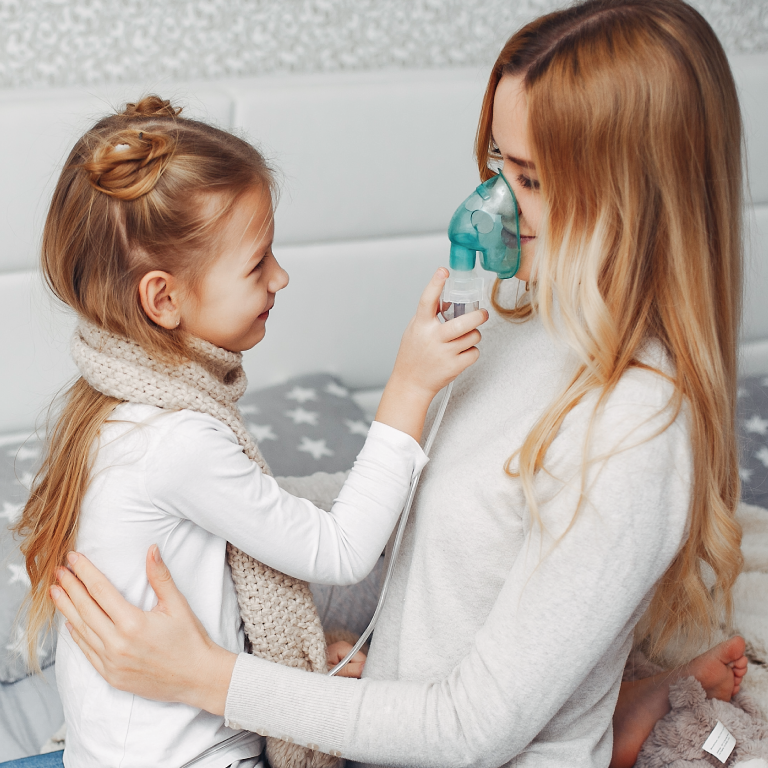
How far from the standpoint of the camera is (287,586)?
3.25 ft

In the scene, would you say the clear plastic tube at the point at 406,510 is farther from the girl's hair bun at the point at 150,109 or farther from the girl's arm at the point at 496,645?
the girl's hair bun at the point at 150,109

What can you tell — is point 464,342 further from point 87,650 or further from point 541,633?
point 87,650

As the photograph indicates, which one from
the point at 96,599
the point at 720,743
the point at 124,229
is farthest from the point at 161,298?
the point at 720,743

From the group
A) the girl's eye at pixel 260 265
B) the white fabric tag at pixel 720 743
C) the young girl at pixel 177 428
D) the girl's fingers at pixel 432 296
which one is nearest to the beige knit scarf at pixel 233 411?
the young girl at pixel 177 428

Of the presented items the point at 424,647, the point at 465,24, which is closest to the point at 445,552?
the point at 424,647

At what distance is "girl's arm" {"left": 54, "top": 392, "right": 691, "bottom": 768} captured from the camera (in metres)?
0.74

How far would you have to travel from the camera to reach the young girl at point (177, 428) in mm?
877

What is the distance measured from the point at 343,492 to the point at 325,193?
104cm

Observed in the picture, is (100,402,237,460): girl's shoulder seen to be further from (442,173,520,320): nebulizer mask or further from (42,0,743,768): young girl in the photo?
(442,173,520,320): nebulizer mask

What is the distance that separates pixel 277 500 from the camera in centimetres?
91

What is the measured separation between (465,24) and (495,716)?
1641 millimetres

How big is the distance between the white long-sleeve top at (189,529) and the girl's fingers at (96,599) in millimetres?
21

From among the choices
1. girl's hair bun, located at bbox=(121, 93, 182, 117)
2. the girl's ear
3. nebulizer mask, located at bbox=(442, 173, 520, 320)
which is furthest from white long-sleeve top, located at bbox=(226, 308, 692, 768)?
girl's hair bun, located at bbox=(121, 93, 182, 117)

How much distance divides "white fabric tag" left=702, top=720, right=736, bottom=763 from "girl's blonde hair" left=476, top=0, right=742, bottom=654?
380 millimetres
